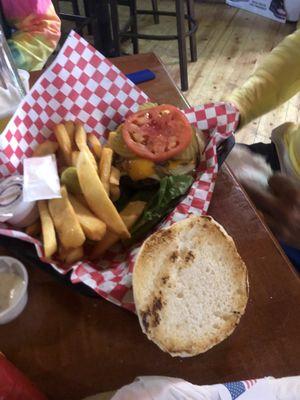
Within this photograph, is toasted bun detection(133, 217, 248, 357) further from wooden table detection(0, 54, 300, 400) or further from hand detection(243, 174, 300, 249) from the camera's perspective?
hand detection(243, 174, 300, 249)

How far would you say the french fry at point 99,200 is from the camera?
940 millimetres

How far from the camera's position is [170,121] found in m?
1.16

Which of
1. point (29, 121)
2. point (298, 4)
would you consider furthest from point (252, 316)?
point (298, 4)

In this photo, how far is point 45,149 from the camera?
1090 mm

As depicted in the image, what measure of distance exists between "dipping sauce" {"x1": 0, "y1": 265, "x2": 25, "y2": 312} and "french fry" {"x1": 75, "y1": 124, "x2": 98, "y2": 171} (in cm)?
33

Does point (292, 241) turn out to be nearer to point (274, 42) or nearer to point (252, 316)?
point (252, 316)

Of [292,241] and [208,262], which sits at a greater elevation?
[208,262]

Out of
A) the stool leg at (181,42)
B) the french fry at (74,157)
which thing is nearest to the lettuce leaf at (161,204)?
the french fry at (74,157)

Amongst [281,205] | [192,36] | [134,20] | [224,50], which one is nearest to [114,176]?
[281,205]

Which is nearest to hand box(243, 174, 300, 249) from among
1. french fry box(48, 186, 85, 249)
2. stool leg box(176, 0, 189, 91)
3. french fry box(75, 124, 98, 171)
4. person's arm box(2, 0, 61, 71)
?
french fry box(75, 124, 98, 171)

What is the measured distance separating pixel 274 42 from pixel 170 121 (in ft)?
11.6

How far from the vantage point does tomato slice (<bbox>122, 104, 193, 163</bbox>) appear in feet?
3.59

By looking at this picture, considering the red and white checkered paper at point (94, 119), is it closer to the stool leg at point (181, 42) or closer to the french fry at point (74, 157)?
the french fry at point (74, 157)

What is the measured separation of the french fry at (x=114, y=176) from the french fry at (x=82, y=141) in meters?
0.04
